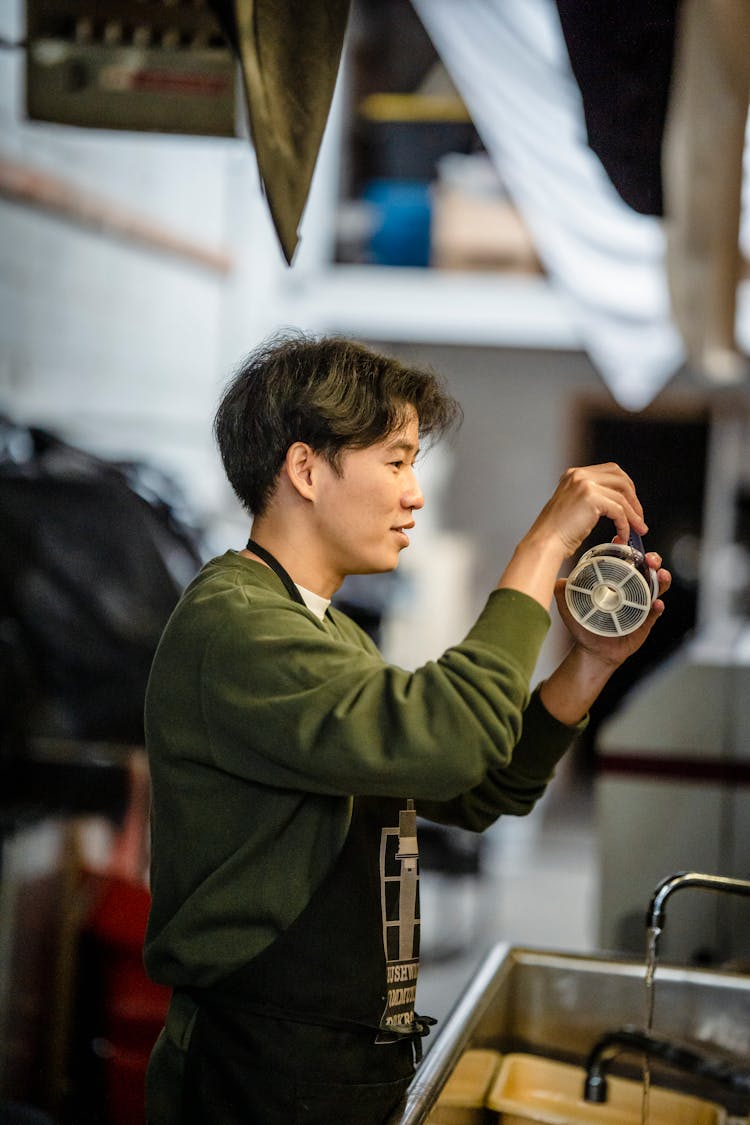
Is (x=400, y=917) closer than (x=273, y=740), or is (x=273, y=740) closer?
(x=273, y=740)

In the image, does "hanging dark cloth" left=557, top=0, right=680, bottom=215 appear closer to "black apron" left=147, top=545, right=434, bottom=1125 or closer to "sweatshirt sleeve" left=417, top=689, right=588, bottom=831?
"sweatshirt sleeve" left=417, top=689, right=588, bottom=831

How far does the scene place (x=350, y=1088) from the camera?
123cm

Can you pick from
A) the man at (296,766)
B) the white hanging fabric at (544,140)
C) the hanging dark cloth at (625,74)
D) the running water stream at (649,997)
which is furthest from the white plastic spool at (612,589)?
the white hanging fabric at (544,140)

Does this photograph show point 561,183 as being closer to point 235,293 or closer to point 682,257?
point 682,257

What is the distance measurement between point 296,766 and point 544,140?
2234 millimetres

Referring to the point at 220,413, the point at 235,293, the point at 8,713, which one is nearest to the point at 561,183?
the point at 8,713

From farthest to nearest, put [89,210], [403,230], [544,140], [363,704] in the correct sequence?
[403,230] < [89,210] < [544,140] < [363,704]

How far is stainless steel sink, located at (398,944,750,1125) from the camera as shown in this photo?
5.60ft

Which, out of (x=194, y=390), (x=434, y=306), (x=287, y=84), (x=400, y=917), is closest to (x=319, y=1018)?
(x=400, y=917)

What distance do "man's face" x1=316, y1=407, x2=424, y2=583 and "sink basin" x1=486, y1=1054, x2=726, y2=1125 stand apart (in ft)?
2.52

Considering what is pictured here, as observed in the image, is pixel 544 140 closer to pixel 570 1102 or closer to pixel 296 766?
pixel 570 1102

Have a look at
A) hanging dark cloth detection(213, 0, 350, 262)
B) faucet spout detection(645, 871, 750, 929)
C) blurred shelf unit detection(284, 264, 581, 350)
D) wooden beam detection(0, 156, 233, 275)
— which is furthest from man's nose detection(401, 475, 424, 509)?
blurred shelf unit detection(284, 264, 581, 350)

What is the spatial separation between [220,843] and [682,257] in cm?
162

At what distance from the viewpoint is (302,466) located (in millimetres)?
1211
